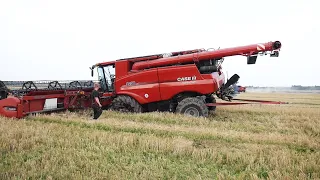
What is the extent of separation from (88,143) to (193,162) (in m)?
2.33

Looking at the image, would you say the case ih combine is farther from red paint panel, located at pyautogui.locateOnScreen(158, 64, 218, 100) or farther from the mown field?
the mown field

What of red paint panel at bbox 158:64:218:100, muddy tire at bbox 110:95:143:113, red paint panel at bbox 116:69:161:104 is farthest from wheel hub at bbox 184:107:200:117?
muddy tire at bbox 110:95:143:113

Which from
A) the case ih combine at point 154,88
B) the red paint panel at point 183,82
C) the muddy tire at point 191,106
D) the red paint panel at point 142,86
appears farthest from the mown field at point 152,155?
the red paint panel at point 142,86

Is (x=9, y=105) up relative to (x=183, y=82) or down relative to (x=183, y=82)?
down

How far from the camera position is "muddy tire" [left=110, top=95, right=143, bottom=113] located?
1108 centimetres

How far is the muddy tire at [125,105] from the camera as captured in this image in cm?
1108

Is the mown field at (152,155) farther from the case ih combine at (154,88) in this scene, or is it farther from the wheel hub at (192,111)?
the case ih combine at (154,88)

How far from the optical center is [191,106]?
10031 millimetres

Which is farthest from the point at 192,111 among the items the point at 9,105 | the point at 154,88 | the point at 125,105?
the point at 9,105

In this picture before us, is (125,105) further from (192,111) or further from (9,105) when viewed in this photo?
(9,105)

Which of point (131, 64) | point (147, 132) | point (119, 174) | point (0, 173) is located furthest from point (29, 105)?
point (119, 174)

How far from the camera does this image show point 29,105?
9.63 m

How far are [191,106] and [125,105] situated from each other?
287 centimetres

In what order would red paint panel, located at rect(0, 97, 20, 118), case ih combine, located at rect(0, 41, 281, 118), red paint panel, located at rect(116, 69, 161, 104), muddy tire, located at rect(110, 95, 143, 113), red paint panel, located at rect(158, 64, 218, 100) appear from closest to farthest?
red paint panel, located at rect(0, 97, 20, 118) → case ih combine, located at rect(0, 41, 281, 118) → red paint panel, located at rect(158, 64, 218, 100) → red paint panel, located at rect(116, 69, 161, 104) → muddy tire, located at rect(110, 95, 143, 113)
